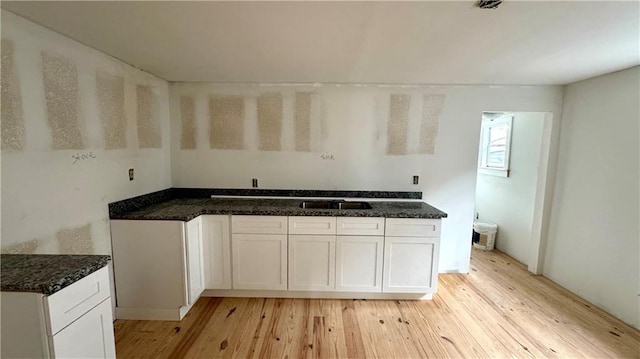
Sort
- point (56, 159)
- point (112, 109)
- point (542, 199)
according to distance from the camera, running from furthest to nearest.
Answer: point (542, 199), point (112, 109), point (56, 159)

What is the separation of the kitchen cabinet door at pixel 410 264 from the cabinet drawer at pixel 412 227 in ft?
0.13

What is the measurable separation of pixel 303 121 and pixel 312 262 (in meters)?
1.52

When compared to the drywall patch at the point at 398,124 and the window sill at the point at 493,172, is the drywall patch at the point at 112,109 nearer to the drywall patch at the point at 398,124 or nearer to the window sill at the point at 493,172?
the drywall patch at the point at 398,124

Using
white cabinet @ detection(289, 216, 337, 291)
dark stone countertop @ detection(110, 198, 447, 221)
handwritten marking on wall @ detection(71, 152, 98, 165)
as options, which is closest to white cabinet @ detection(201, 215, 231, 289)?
dark stone countertop @ detection(110, 198, 447, 221)

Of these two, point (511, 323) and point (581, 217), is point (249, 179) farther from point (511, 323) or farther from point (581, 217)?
point (581, 217)

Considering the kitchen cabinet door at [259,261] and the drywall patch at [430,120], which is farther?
the drywall patch at [430,120]

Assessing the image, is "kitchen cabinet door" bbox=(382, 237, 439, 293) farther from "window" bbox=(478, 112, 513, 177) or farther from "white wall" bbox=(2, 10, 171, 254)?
"white wall" bbox=(2, 10, 171, 254)

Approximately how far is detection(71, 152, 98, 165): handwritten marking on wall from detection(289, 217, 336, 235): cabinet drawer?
5.31 feet

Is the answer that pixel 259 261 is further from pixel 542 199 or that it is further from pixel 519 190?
pixel 519 190

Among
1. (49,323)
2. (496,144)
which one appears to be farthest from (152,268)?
(496,144)

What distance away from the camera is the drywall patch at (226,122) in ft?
9.59

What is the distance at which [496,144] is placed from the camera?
3977 mm

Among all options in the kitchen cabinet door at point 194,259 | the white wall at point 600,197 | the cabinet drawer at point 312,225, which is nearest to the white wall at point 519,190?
the white wall at point 600,197

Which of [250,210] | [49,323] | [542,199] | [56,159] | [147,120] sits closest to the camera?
[49,323]
